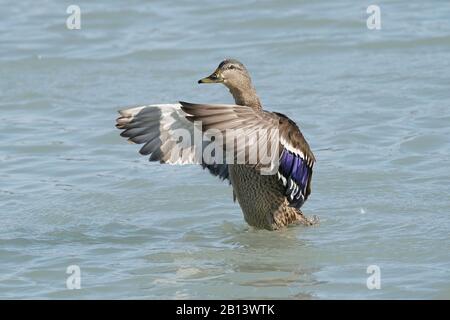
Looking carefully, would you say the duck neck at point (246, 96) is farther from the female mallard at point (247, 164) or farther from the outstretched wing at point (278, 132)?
the outstretched wing at point (278, 132)

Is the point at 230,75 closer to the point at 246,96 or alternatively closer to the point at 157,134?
the point at 246,96

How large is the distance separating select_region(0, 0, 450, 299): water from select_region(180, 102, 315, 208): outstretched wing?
0.43m

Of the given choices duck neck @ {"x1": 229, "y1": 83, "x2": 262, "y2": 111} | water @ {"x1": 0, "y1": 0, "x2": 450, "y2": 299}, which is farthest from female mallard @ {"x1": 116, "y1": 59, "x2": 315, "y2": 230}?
water @ {"x1": 0, "y1": 0, "x2": 450, "y2": 299}

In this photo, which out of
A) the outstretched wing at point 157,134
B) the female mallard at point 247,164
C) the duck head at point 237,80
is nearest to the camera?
the female mallard at point 247,164

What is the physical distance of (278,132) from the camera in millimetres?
9477

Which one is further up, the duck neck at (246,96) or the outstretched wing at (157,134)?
the duck neck at (246,96)

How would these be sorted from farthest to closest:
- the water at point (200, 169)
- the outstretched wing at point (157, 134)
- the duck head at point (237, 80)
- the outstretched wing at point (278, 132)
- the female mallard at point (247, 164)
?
the outstretched wing at point (157, 134), the duck head at point (237, 80), the female mallard at point (247, 164), the water at point (200, 169), the outstretched wing at point (278, 132)

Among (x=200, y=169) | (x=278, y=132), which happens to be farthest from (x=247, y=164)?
(x=200, y=169)

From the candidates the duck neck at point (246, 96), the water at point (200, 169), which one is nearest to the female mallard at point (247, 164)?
the duck neck at point (246, 96)

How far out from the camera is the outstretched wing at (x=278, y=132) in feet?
29.3

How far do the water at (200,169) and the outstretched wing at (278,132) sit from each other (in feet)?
1.42

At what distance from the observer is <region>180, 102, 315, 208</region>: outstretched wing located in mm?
8938

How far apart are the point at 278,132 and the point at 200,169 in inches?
106
